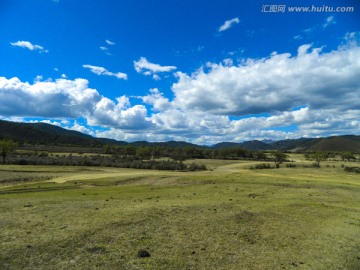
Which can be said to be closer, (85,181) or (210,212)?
(210,212)

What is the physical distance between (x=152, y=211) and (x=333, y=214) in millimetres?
12470

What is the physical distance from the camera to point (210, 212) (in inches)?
770

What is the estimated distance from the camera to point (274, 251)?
12352mm

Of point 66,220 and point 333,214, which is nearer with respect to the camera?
point 66,220

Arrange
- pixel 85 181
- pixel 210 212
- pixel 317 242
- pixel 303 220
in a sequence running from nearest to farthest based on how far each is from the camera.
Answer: pixel 317 242, pixel 303 220, pixel 210 212, pixel 85 181

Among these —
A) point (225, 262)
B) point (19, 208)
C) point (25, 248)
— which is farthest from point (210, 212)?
point (19, 208)

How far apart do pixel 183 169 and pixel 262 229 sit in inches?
2539

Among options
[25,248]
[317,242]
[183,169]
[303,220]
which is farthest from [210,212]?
[183,169]

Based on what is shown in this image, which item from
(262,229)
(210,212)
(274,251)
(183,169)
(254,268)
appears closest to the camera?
(254,268)

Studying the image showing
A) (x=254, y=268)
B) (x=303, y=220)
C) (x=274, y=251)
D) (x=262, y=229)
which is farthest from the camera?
(x=303, y=220)

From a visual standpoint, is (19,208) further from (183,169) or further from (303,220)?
(183,169)

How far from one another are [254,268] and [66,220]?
10.7m

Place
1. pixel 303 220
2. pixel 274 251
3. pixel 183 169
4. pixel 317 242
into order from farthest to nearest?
1. pixel 183 169
2. pixel 303 220
3. pixel 317 242
4. pixel 274 251

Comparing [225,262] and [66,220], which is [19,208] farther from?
[225,262]
